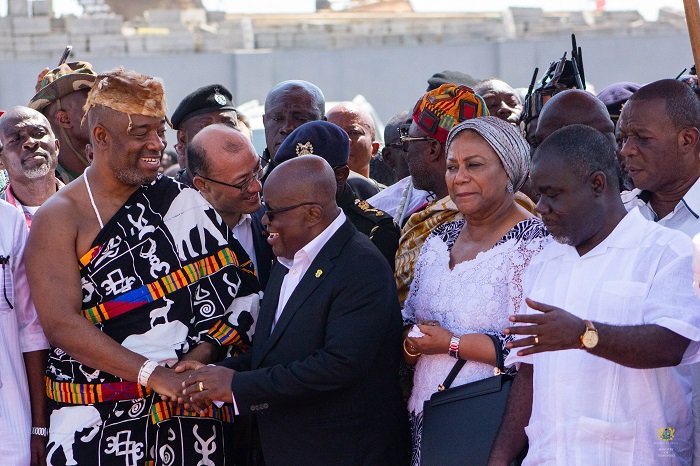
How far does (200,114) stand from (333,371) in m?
2.82

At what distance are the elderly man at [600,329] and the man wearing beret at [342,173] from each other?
1.21 m

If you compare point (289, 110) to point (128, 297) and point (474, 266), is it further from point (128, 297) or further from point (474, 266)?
point (474, 266)

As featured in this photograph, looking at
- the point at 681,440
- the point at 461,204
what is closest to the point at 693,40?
the point at 461,204

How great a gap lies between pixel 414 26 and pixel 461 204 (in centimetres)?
2004

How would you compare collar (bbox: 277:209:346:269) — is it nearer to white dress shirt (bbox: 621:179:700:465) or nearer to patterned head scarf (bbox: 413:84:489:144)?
patterned head scarf (bbox: 413:84:489:144)

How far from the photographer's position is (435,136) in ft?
16.1

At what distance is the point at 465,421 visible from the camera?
3957 mm

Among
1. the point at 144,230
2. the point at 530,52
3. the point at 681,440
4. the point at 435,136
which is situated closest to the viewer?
the point at 681,440

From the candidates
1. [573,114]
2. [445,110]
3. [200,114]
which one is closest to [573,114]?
[573,114]

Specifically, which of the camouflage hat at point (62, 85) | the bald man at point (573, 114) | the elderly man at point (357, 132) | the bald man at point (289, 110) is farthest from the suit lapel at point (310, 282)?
the elderly man at point (357, 132)

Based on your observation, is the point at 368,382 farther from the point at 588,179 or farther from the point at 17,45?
the point at 17,45

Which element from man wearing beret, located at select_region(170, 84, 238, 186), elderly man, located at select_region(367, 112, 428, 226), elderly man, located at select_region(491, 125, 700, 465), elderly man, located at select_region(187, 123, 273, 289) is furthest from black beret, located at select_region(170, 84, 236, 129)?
elderly man, located at select_region(491, 125, 700, 465)

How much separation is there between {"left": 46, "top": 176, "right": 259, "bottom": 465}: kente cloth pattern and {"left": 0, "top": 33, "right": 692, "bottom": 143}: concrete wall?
48.3 ft

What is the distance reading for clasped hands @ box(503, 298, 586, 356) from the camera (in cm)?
329
